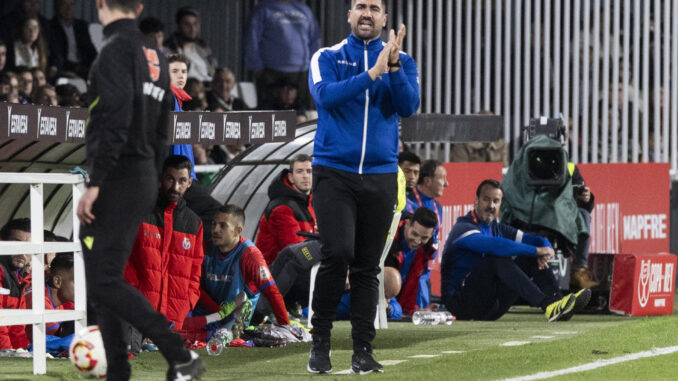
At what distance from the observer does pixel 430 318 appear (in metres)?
10.5

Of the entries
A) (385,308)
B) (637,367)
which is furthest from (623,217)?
(637,367)

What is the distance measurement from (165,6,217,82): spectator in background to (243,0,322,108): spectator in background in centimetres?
55

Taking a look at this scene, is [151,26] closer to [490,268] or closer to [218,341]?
[490,268]

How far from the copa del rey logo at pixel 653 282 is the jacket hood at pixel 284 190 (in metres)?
2.78

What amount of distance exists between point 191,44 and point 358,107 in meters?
8.59

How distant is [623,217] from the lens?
47.4 feet

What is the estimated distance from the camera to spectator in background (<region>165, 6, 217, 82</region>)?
15055mm

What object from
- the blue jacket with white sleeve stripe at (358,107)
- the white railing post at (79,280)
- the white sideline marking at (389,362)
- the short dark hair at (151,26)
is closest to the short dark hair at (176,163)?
the white railing post at (79,280)

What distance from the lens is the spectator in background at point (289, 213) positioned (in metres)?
10.5

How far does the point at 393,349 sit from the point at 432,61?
338 inches

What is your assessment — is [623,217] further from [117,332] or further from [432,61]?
[117,332]

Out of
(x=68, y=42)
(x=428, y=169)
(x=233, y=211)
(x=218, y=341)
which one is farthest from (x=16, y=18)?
(x=218, y=341)

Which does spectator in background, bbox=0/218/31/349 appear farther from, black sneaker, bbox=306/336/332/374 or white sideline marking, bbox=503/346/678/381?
white sideline marking, bbox=503/346/678/381

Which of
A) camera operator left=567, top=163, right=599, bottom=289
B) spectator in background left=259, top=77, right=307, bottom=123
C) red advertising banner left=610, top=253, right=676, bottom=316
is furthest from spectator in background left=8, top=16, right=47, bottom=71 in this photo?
red advertising banner left=610, top=253, right=676, bottom=316
